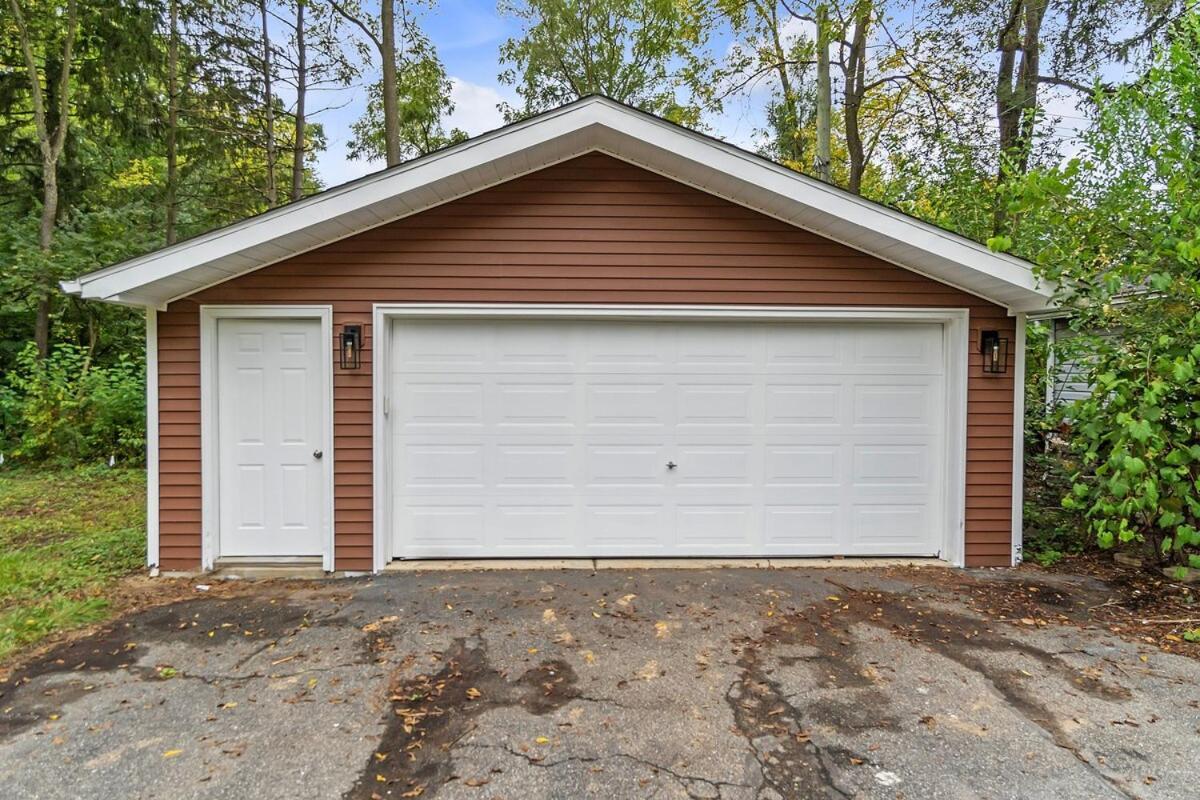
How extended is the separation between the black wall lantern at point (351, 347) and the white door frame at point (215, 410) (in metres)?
0.10

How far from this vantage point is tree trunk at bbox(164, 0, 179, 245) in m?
10.9

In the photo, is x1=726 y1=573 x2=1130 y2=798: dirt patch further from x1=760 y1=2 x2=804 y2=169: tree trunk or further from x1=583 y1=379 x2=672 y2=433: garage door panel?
x1=760 y1=2 x2=804 y2=169: tree trunk

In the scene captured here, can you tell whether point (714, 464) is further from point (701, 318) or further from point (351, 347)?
point (351, 347)

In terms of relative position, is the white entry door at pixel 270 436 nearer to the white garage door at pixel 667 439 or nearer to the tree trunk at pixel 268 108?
the white garage door at pixel 667 439

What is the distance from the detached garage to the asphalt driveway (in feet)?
Result: 2.79

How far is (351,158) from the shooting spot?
14.8 meters

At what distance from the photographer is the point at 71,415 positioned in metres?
8.71

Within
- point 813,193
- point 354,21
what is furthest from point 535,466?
point 354,21

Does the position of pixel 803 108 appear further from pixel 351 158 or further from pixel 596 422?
pixel 596 422

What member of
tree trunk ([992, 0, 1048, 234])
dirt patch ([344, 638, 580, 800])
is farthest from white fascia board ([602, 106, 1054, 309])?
tree trunk ([992, 0, 1048, 234])

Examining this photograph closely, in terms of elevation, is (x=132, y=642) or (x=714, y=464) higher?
(x=714, y=464)

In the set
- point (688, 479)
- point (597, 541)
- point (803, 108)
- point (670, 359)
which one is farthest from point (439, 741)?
point (803, 108)

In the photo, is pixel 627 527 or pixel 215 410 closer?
pixel 215 410

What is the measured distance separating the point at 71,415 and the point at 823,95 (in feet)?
43.5
